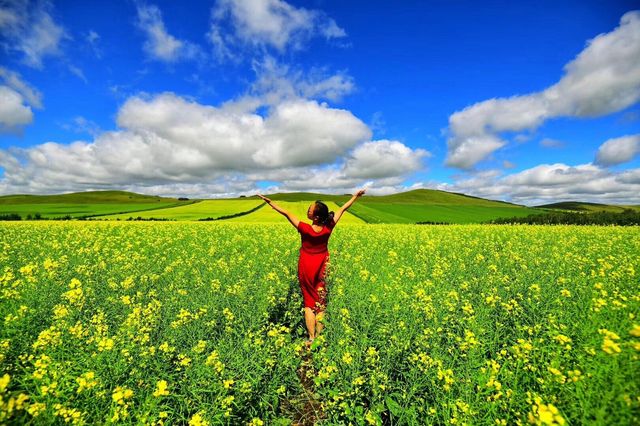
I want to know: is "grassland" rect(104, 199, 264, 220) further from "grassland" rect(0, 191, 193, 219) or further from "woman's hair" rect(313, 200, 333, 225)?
"woman's hair" rect(313, 200, 333, 225)

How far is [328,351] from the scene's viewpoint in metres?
4.73

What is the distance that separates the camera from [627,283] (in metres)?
6.59

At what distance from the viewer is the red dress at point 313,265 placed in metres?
6.46

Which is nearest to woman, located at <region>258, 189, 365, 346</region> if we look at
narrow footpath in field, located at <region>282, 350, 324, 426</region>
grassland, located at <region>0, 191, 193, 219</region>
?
narrow footpath in field, located at <region>282, 350, 324, 426</region>

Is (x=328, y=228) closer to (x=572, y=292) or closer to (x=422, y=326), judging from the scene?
(x=422, y=326)

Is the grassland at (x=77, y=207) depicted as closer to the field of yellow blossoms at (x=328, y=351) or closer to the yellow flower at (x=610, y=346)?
the field of yellow blossoms at (x=328, y=351)

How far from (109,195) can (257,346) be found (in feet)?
532

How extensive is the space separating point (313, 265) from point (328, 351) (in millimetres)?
2089

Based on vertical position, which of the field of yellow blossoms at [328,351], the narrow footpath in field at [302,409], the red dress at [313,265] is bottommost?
the narrow footpath in field at [302,409]

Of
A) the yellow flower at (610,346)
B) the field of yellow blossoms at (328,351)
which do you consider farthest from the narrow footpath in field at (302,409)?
the yellow flower at (610,346)

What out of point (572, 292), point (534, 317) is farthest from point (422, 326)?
point (572, 292)

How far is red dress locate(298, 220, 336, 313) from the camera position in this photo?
21.2 feet

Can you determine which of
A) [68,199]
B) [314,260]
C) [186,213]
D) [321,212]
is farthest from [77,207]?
[321,212]

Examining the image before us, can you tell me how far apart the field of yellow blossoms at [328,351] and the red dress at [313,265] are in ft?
1.67
